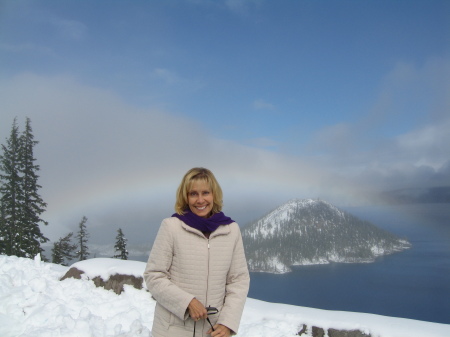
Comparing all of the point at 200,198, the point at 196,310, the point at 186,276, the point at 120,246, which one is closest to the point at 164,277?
the point at 186,276

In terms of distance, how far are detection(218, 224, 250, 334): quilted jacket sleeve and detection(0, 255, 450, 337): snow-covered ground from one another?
15.1ft

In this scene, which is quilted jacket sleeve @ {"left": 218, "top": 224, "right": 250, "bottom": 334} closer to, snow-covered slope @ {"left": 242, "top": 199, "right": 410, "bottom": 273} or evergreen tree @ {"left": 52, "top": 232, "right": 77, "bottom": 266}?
evergreen tree @ {"left": 52, "top": 232, "right": 77, "bottom": 266}

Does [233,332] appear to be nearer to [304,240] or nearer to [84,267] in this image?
[84,267]

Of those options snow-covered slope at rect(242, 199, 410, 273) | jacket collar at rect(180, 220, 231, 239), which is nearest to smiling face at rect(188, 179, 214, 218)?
jacket collar at rect(180, 220, 231, 239)

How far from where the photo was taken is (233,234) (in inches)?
121

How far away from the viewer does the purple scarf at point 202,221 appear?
9.48ft

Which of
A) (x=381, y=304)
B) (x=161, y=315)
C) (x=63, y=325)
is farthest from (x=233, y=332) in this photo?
(x=381, y=304)

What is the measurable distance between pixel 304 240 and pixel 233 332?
174 metres

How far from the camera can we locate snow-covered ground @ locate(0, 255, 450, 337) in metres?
7.25

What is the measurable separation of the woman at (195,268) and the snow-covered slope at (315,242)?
403 feet

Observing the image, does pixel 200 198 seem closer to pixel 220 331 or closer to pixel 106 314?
pixel 220 331

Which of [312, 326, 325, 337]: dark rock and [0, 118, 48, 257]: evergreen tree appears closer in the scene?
[312, 326, 325, 337]: dark rock

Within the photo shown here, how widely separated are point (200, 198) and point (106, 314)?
8119 mm

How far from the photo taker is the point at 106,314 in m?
9.23
